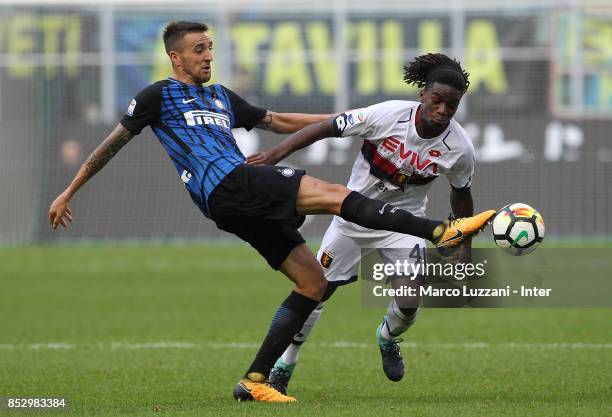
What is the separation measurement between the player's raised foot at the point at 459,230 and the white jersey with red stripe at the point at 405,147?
4.10 feet

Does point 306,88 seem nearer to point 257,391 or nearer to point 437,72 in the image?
point 437,72

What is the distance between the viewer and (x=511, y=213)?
6.75 m

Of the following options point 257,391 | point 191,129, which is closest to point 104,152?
point 191,129

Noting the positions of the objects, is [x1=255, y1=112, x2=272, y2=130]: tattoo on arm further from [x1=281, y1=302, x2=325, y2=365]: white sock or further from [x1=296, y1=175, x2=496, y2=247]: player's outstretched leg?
[x1=281, y1=302, x2=325, y2=365]: white sock

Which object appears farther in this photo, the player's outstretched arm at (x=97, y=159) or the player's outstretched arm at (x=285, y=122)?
the player's outstretched arm at (x=285, y=122)

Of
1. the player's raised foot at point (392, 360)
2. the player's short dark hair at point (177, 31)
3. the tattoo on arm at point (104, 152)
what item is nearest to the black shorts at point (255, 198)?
the tattoo on arm at point (104, 152)

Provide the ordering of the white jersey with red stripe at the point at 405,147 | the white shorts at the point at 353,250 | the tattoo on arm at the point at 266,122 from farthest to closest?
the white shorts at the point at 353,250, the tattoo on arm at the point at 266,122, the white jersey with red stripe at the point at 405,147

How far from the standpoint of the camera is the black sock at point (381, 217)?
6.68 m

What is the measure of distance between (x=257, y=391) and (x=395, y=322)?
4.45 ft

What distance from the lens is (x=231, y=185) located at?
7031 mm

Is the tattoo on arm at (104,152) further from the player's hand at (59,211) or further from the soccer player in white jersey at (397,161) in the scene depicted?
the soccer player in white jersey at (397,161)

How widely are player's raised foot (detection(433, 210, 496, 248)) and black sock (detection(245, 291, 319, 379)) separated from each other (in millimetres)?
1197

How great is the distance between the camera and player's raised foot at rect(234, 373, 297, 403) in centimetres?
727

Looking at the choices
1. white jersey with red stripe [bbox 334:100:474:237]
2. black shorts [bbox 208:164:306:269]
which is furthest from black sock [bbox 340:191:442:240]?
white jersey with red stripe [bbox 334:100:474:237]
